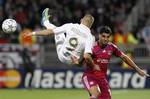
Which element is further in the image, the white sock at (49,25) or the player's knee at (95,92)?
the white sock at (49,25)

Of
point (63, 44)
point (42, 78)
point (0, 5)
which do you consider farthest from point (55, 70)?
point (63, 44)

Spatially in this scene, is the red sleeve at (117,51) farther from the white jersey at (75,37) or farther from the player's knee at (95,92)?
the player's knee at (95,92)

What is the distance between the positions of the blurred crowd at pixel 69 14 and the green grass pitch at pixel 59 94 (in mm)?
3286

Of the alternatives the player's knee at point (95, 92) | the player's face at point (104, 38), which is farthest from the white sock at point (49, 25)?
the player's knee at point (95, 92)

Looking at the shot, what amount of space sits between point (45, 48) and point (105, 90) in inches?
442

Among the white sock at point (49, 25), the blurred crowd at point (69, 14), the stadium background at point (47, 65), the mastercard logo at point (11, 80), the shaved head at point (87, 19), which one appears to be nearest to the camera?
the shaved head at point (87, 19)

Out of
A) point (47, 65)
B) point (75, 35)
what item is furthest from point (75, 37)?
point (47, 65)

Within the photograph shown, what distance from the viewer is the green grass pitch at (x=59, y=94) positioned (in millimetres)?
23203

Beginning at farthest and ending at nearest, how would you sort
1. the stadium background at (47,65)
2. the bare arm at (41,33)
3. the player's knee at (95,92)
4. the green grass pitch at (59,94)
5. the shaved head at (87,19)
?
the stadium background at (47,65), the green grass pitch at (59,94), the shaved head at (87,19), the bare arm at (41,33), the player's knee at (95,92)

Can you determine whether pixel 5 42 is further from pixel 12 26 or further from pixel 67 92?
pixel 12 26

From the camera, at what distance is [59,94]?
2450cm

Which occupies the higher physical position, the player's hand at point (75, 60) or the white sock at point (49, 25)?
the white sock at point (49, 25)

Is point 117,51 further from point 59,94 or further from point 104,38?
point 59,94

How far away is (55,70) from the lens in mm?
26734
